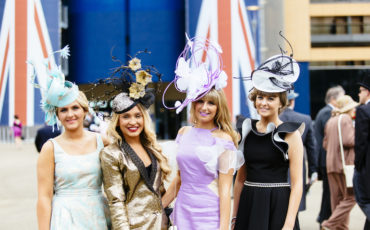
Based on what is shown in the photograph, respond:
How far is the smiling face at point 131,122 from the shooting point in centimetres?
306

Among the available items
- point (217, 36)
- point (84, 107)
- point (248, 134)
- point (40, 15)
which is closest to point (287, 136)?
point (248, 134)

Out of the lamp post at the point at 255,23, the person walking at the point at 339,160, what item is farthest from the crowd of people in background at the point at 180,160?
the lamp post at the point at 255,23

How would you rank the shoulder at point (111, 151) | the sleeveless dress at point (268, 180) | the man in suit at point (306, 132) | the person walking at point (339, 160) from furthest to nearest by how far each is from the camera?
the person walking at point (339, 160) < the man in suit at point (306, 132) < the sleeveless dress at point (268, 180) < the shoulder at point (111, 151)

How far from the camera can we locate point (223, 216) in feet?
9.89

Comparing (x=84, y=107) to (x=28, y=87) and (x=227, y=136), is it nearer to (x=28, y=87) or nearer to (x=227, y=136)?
(x=227, y=136)

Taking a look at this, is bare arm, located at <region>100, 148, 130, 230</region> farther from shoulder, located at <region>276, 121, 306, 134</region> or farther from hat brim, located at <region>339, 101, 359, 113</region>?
hat brim, located at <region>339, 101, 359, 113</region>

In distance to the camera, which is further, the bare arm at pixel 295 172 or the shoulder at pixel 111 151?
the bare arm at pixel 295 172

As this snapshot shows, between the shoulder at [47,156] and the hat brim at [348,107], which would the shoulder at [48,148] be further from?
the hat brim at [348,107]

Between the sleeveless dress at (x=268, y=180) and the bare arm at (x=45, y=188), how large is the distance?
133 centimetres

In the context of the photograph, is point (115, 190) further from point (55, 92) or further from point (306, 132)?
point (306, 132)

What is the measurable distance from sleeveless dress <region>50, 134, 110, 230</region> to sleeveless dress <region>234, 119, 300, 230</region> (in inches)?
40.3

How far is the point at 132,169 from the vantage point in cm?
296

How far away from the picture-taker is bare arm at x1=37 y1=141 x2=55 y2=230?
9.59 ft

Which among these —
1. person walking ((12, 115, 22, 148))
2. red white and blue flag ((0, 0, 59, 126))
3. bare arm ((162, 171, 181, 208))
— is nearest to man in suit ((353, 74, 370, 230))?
bare arm ((162, 171, 181, 208))
